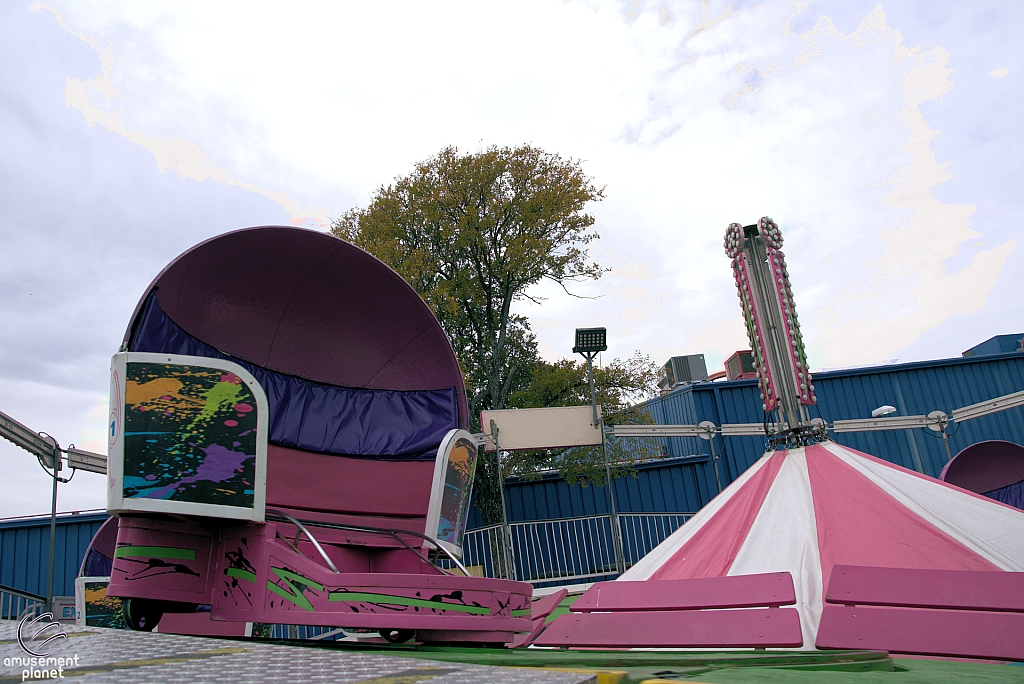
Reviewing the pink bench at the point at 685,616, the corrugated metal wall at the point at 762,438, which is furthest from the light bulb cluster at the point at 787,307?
the corrugated metal wall at the point at 762,438

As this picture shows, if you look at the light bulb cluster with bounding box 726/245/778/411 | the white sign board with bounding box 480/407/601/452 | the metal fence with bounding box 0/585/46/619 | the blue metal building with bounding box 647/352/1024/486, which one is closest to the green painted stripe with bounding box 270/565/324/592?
the light bulb cluster with bounding box 726/245/778/411

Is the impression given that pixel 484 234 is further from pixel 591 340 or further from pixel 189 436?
pixel 189 436

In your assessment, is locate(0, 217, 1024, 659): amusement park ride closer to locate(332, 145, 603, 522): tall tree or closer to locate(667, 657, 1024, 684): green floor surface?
locate(667, 657, 1024, 684): green floor surface

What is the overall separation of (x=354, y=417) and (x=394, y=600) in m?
2.90

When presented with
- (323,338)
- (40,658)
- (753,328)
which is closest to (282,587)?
(40,658)

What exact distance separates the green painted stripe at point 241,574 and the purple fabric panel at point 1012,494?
537 inches

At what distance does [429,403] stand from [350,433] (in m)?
0.90

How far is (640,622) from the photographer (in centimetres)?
446

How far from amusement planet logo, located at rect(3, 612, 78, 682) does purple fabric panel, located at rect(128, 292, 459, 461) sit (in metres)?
4.18

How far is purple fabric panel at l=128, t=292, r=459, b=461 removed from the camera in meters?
6.55

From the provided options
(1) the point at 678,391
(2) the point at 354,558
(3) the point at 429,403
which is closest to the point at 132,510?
(2) the point at 354,558

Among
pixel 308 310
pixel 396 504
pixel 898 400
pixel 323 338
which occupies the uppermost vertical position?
pixel 308 310

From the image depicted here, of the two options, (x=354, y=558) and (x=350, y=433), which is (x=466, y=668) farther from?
(x=350, y=433)

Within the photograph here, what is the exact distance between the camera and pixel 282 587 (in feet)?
14.5
